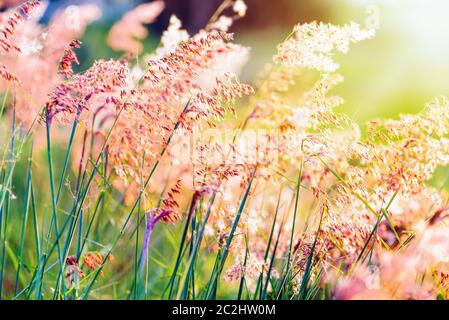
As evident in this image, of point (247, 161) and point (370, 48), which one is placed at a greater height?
point (370, 48)

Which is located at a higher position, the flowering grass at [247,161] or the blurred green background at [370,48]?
the blurred green background at [370,48]

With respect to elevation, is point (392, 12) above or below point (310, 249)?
above

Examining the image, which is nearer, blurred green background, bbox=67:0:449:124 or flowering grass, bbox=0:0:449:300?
flowering grass, bbox=0:0:449:300

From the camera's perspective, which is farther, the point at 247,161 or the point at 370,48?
the point at 370,48

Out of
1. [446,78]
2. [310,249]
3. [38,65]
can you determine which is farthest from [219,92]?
[446,78]

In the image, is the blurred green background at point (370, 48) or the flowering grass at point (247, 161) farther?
the blurred green background at point (370, 48)

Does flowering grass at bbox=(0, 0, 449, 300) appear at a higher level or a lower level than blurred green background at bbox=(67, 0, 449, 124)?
lower

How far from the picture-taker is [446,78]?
5262 millimetres

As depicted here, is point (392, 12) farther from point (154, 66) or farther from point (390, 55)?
point (154, 66)
